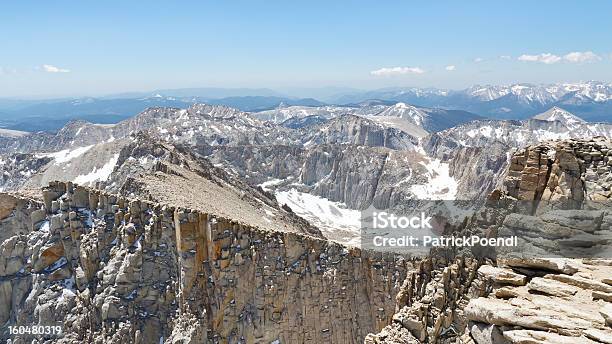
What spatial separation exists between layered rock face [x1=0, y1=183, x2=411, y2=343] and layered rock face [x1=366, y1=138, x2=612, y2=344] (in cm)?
1977

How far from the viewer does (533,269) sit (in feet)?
56.6

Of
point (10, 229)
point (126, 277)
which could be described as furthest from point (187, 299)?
point (10, 229)

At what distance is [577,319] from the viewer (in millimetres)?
13680

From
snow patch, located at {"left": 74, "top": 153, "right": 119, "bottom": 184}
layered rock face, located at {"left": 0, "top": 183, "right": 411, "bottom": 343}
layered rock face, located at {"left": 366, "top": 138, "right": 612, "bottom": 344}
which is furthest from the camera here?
snow patch, located at {"left": 74, "top": 153, "right": 119, "bottom": 184}

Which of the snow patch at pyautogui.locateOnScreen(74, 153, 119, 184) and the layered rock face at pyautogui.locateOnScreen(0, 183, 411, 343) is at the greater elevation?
the layered rock face at pyautogui.locateOnScreen(0, 183, 411, 343)

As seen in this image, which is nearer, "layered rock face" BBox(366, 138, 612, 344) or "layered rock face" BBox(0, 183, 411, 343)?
"layered rock face" BBox(366, 138, 612, 344)

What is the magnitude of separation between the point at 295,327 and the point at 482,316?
3399 centimetres

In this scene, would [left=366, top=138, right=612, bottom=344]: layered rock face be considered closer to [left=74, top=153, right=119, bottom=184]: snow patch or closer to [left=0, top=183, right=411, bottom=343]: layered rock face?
[left=0, top=183, right=411, bottom=343]: layered rock face

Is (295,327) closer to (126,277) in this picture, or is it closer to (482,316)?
(126,277)

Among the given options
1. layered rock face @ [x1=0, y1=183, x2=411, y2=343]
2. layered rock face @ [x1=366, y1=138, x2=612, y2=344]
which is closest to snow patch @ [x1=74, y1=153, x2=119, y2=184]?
layered rock face @ [x1=0, y1=183, x2=411, y2=343]

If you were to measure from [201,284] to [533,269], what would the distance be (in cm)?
3581

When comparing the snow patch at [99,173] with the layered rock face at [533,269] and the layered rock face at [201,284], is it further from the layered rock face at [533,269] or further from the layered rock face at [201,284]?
the layered rock face at [533,269]

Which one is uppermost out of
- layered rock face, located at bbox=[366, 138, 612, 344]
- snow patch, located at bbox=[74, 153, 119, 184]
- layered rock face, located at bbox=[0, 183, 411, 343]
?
layered rock face, located at bbox=[366, 138, 612, 344]

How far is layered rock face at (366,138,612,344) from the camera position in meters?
14.3
